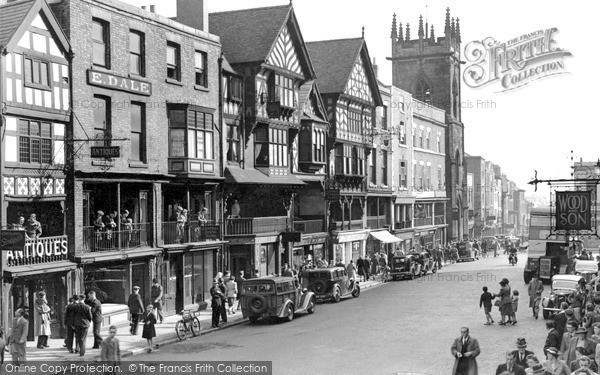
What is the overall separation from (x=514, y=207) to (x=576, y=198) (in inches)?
4467

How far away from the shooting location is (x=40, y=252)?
24.4 metres

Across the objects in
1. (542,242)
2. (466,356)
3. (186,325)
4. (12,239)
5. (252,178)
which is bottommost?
(186,325)

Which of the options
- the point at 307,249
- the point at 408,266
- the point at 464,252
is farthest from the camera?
the point at 464,252

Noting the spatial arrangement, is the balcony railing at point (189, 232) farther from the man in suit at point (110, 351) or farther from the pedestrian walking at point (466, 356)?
the pedestrian walking at point (466, 356)

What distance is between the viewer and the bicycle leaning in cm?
2463

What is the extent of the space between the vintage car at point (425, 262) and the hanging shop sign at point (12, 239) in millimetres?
29092

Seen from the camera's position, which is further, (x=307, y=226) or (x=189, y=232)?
(x=307, y=226)

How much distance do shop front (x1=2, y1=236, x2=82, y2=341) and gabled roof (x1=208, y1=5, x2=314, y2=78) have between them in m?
16.0

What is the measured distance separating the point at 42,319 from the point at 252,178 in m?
15.4

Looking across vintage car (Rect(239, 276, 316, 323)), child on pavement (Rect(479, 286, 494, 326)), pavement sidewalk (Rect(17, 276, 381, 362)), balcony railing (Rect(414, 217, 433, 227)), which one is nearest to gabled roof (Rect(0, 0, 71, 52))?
pavement sidewalk (Rect(17, 276, 381, 362))

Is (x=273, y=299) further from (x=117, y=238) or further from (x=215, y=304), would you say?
(x=117, y=238)

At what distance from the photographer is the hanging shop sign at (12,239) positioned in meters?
21.8

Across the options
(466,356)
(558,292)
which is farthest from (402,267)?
(466,356)

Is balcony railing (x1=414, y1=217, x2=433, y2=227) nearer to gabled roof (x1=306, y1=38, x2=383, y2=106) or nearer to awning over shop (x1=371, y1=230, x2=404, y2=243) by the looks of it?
awning over shop (x1=371, y1=230, x2=404, y2=243)
